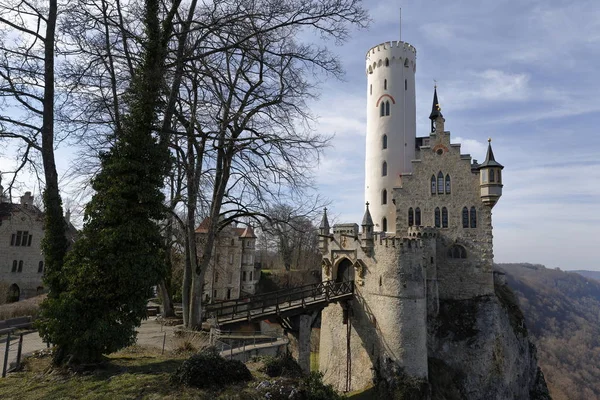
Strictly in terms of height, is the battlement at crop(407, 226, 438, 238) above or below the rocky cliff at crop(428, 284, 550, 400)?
above

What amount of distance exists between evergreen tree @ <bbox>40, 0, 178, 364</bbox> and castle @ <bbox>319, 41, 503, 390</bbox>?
51.0 feet

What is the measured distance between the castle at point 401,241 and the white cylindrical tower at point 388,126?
9 centimetres

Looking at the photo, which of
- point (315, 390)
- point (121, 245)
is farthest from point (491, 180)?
point (121, 245)

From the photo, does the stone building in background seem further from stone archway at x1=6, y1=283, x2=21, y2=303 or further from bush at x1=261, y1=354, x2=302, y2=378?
bush at x1=261, y1=354, x2=302, y2=378

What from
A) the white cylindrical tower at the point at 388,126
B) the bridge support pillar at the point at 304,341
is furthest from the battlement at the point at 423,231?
the bridge support pillar at the point at 304,341

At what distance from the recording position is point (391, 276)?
21.5m

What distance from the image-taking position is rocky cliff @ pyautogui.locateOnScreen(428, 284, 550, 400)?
77.5 ft

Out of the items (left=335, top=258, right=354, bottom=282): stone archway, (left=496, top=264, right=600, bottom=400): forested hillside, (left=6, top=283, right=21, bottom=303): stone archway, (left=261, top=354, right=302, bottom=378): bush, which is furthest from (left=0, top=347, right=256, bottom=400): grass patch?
(left=496, top=264, right=600, bottom=400): forested hillside

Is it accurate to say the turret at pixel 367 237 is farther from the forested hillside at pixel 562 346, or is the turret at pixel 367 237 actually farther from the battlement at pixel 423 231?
the forested hillside at pixel 562 346

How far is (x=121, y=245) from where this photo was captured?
900 cm

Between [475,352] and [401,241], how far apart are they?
33.9ft

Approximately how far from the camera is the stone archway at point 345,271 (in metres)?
25.0

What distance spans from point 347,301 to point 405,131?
15836mm

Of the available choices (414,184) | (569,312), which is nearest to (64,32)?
(414,184)
